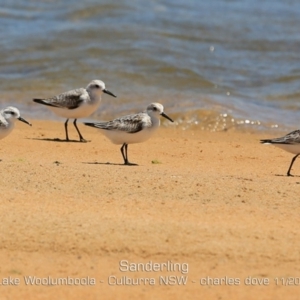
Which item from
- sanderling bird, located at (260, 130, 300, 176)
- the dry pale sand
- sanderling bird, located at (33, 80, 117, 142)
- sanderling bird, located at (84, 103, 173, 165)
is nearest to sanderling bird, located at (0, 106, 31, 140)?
sanderling bird, located at (84, 103, 173, 165)

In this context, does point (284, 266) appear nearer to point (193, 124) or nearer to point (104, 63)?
point (193, 124)

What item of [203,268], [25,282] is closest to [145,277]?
[203,268]

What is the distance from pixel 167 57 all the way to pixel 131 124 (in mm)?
10147

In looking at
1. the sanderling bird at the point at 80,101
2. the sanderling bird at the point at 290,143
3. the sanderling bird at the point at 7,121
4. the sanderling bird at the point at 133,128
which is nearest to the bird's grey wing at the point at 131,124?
the sanderling bird at the point at 133,128

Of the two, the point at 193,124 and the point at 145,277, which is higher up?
the point at 145,277

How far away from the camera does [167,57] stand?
22.2 metres

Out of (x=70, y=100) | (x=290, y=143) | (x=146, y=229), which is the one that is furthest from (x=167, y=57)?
(x=146, y=229)

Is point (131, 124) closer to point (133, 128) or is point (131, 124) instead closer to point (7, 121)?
point (133, 128)

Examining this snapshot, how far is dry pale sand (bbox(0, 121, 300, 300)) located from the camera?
7.05 m

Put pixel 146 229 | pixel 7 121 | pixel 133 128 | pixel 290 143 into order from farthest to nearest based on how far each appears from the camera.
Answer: pixel 7 121 → pixel 133 128 → pixel 290 143 → pixel 146 229

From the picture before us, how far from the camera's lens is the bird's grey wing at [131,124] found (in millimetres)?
12250

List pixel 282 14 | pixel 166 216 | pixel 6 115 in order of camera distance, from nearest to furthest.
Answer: pixel 166 216, pixel 6 115, pixel 282 14

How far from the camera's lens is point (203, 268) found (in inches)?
289

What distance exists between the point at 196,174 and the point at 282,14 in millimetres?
18876
